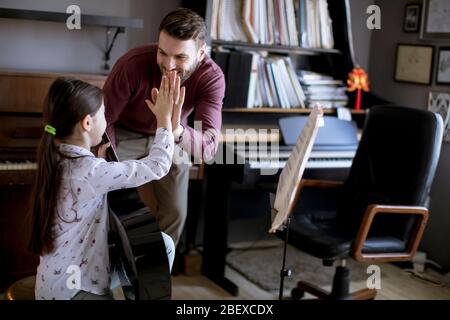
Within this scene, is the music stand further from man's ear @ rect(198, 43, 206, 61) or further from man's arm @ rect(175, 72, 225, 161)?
man's ear @ rect(198, 43, 206, 61)

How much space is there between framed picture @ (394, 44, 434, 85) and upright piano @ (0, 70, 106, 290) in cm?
130

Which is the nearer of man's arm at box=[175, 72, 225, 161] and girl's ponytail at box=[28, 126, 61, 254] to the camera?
girl's ponytail at box=[28, 126, 61, 254]

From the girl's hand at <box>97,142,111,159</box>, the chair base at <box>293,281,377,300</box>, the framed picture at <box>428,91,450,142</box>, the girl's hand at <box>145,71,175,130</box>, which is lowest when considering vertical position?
the chair base at <box>293,281,377,300</box>

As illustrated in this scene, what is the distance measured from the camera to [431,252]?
274 cm

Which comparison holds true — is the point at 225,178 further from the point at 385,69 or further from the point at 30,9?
the point at 30,9

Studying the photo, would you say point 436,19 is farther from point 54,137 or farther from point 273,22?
point 54,137

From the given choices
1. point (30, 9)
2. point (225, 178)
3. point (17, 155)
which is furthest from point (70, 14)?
point (225, 178)

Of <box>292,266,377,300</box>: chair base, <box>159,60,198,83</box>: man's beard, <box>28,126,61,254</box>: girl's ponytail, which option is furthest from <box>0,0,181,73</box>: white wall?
<box>292,266,377,300</box>: chair base

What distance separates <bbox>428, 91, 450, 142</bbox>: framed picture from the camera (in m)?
2.42

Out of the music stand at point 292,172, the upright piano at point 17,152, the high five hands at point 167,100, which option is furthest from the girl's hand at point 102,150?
the upright piano at point 17,152

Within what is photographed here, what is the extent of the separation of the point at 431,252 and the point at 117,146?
5.07 ft

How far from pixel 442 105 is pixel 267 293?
42.9 inches

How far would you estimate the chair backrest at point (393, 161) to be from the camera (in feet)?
7.95

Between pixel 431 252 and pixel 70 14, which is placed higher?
pixel 70 14
